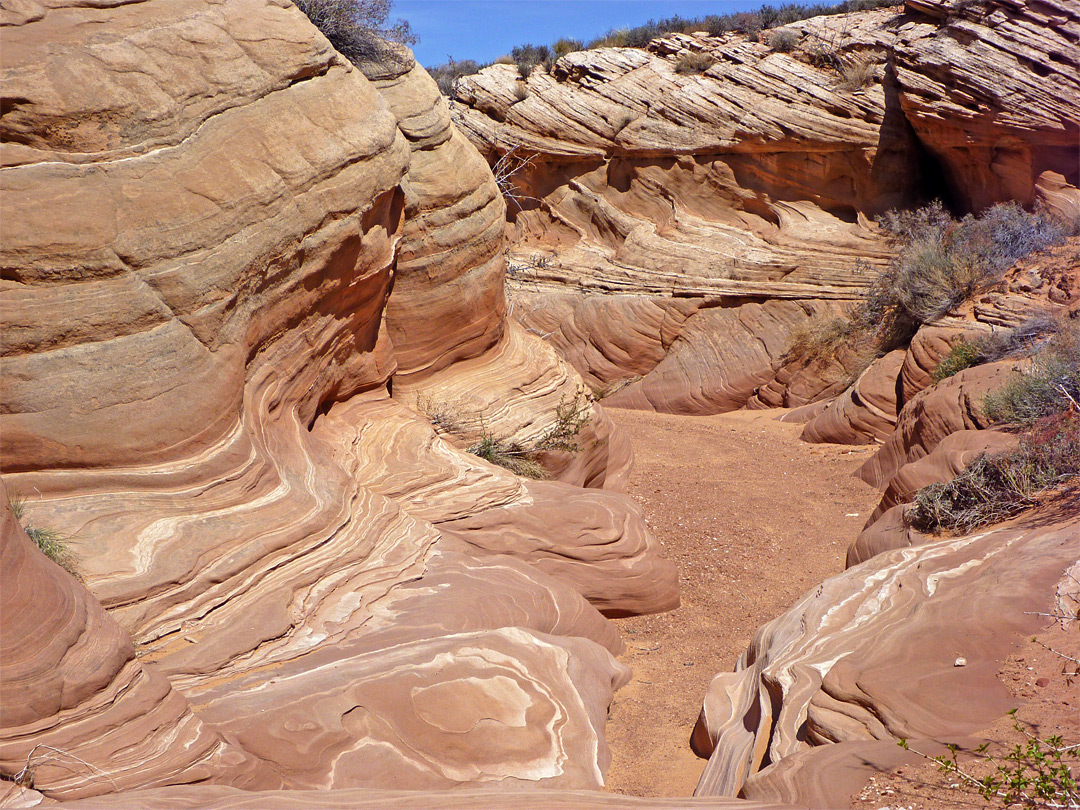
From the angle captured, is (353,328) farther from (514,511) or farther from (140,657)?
(140,657)

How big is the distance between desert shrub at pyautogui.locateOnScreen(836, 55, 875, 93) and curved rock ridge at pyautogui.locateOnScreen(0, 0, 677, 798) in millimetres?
10994

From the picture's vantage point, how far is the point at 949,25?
13.3 metres

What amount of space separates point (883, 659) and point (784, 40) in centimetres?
1390

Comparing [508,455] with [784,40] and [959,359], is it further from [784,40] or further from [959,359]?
[784,40]

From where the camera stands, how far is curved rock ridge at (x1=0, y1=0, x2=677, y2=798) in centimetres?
388

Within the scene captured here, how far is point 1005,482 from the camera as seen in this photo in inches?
242

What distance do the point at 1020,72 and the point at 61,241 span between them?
13.0m

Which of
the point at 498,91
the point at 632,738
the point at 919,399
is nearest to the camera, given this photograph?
the point at 632,738

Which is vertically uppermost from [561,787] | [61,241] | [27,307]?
[61,241]

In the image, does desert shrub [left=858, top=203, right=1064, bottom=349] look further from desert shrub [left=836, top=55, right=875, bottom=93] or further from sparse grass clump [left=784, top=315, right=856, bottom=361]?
desert shrub [left=836, top=55, right=875, bottom=93]

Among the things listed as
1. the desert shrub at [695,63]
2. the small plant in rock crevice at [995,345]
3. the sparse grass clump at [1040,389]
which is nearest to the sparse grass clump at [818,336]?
the small plant in rock crevice at [995,345]

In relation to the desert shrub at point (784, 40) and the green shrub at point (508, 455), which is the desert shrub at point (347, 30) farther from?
the desert shrub at point (784, 40)

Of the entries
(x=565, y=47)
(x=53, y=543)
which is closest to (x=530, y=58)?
(x=565, y=47)

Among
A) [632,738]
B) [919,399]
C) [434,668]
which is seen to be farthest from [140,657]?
[919,399]
